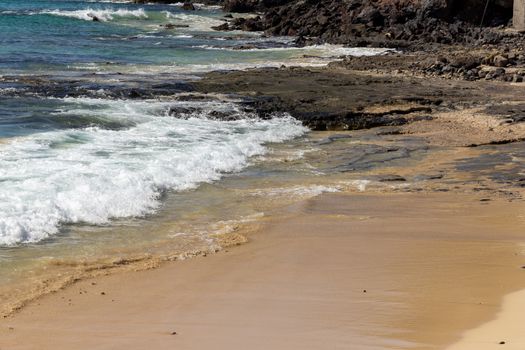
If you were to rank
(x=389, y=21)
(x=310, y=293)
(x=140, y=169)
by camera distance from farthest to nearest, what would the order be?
(x=389, y=21), (x=140, y=169), (x=310, y=293)

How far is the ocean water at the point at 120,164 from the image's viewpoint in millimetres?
8398

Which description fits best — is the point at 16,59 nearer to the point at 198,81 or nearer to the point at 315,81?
the point at 198,81

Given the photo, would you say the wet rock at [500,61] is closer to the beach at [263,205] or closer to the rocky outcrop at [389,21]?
the beach at [263,205]

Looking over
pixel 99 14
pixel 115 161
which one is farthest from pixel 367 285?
pixel 99 14

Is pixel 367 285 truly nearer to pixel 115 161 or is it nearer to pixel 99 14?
pixel 115 161

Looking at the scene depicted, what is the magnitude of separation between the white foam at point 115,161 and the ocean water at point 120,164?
2 centimetres

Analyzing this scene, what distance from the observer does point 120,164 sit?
12.0 metres

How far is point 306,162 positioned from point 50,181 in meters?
4.32

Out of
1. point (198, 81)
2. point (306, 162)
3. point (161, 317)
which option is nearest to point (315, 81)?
point (198, 81)

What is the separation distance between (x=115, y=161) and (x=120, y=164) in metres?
0.26

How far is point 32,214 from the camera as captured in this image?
8930 millimetres

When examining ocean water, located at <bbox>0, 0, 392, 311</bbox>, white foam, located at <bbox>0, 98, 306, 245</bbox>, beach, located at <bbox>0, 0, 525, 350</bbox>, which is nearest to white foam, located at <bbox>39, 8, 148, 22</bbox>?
ocean water, located at <bbox>0, 0, 392, 311</bbox>

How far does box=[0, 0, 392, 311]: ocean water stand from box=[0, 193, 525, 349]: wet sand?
0.63 metres

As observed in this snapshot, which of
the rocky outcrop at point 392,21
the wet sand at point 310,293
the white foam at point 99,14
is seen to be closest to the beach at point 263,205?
→ the wet sand at point 310,293
